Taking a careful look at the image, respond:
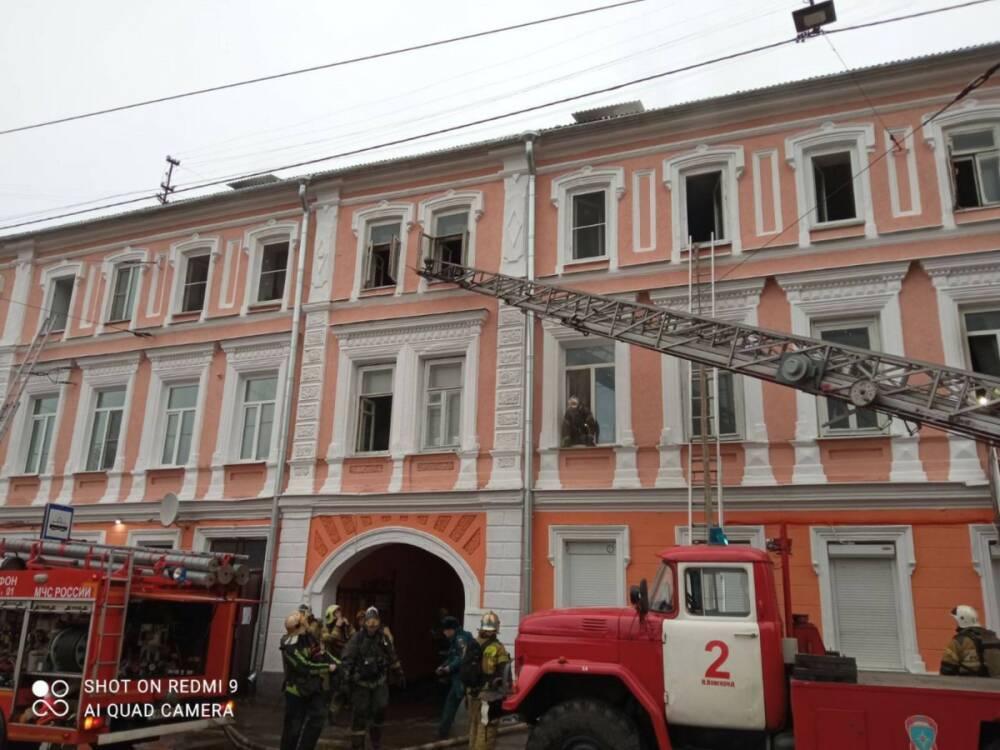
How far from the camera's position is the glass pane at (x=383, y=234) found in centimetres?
1769

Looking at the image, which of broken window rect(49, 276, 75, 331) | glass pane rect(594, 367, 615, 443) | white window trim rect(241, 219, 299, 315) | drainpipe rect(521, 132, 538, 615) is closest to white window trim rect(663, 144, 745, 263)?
glass pane rect(594, 367, 615, 443)

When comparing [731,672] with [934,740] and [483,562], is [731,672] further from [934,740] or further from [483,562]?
[483,562]

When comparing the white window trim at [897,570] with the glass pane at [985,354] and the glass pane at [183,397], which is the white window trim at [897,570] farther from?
the glass pane at [183,397]

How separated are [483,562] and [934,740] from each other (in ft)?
28.7

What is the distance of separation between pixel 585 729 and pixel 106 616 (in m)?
5.71

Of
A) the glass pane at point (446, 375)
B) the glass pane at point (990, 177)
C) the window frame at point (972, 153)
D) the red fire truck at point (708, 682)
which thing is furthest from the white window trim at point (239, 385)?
the glass pane at point (990, 177)

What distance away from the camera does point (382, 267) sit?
17.7 metres

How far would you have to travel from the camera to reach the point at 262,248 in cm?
1888

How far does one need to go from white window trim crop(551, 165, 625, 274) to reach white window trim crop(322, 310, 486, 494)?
212 centimetres

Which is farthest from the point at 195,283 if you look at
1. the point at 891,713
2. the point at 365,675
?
the point at 891,713

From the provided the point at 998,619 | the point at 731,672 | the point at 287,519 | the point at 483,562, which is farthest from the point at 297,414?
the point at 998,619

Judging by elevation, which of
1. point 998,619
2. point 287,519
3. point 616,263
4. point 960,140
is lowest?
point 998,619

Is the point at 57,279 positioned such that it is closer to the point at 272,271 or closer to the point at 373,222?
the point at 272,271

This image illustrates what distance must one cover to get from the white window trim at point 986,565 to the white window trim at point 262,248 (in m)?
14.1
